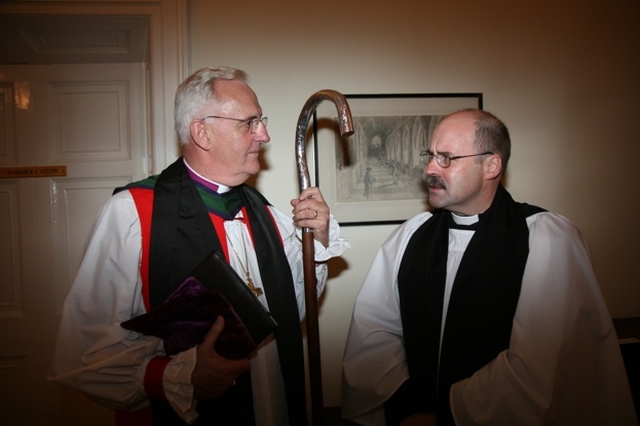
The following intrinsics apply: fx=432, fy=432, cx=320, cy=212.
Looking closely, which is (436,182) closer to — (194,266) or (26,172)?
(194,266)

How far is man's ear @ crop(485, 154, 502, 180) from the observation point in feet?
5.36

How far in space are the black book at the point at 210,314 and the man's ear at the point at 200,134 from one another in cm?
46

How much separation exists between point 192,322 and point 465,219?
1100mm

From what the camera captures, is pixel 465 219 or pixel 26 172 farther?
pixel 26 172

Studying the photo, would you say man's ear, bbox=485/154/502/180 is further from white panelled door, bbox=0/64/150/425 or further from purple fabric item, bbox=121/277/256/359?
white panelled door, bbox=0/64/150/425

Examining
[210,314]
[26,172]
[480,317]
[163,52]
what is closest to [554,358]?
[480,317]

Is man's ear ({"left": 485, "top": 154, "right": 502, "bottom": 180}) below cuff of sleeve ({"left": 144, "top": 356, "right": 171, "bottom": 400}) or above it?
above

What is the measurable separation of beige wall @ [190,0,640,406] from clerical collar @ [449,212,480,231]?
772 millimetres

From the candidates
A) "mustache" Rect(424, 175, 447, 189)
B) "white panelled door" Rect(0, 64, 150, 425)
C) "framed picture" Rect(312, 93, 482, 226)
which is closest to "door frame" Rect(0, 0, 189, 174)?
"white panelled door" Rect(0, 64, 150, 425)

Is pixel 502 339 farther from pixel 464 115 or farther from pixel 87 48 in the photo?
pixel 87 48

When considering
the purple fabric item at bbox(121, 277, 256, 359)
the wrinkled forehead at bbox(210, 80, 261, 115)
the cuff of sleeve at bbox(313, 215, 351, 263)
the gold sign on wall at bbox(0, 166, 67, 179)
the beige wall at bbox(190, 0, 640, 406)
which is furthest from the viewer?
the gold sign on wall at bbox(0, 166, 67, 179)

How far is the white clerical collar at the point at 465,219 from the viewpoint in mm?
1709

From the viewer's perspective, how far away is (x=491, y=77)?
2.57 meters

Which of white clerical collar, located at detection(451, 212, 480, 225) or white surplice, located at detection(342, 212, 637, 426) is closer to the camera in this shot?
white surplice, located at detection(342, 212, 637, 426)
